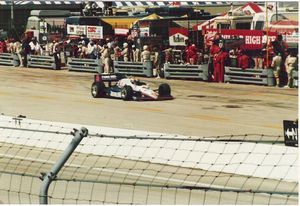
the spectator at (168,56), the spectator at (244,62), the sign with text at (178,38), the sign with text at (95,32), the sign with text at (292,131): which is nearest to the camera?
the sign with text at (292,131)

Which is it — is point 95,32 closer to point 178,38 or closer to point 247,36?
point 178,38

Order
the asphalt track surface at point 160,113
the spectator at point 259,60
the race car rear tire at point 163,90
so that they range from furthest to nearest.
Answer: the spectator at point 259,60 < the race car rear tire at point 163,90 < the asphalt track surface at point 160,113

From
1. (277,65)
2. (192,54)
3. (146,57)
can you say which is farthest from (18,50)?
(277,65)

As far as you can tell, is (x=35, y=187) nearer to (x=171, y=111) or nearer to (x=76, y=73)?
(x=171, y=111)

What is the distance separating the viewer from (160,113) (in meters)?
19.7

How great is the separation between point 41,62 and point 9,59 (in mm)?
2677

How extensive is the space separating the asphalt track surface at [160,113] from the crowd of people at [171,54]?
933mm

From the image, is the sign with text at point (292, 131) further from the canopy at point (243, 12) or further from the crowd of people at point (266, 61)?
the canopy at point (243, 12)

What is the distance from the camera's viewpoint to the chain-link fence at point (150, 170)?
30.0 feet

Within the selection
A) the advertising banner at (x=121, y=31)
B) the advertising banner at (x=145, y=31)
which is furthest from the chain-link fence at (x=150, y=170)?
the advertising banner at (x=121, y=31)

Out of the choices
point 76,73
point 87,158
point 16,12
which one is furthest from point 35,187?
point 16,12

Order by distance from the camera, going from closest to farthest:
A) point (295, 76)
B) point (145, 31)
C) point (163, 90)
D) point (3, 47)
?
1. point (163, 90)
2. point (295, 76)
3. point (145, 31)
4. point (3, 47)

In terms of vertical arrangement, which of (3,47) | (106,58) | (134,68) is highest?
(3,47)

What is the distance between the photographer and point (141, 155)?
11969 millimetres
